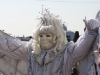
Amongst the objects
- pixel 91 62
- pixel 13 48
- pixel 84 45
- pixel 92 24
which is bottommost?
pixel 91 62

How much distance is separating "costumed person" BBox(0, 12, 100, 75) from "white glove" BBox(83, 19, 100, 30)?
216 mm

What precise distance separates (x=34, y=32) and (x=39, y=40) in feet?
0.46

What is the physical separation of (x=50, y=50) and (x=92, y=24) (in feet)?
2.54

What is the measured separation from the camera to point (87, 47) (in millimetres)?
4500

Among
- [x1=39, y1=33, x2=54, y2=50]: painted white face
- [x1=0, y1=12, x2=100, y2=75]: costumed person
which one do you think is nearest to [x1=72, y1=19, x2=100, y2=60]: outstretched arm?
[x1=0, y1=12, x2=100, y2=75]: costumed person

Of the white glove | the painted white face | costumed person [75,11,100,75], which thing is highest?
the white glove

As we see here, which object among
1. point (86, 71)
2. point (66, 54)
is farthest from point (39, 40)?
point (86, 71)

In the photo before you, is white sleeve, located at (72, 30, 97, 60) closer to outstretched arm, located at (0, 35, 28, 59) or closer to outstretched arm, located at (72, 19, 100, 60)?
outstretched arm, located at (72, 19, 100, 60)

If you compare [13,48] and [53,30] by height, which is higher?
[53,30]

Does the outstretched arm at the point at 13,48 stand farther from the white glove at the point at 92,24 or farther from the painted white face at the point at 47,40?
the white glove at the point at 92,24

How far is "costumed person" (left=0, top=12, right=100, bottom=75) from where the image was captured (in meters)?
4.65

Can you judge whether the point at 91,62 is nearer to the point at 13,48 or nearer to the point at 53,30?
the point at 53,30

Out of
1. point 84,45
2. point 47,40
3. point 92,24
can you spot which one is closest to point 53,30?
point 47,40

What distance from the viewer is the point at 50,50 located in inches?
186
